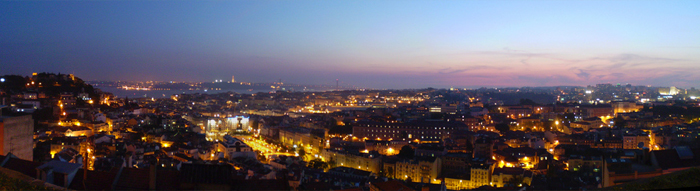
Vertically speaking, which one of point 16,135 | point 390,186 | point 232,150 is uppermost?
point 16,135

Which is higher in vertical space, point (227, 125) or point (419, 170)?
point (419, 170)

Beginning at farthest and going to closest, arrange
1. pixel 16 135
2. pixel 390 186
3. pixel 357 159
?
pixel 357 159 < pixel 390 186 < pixel 16 135

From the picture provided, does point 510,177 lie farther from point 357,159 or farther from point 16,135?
point 16,135

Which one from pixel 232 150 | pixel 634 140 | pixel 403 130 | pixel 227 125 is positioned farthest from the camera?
pixel 227 125

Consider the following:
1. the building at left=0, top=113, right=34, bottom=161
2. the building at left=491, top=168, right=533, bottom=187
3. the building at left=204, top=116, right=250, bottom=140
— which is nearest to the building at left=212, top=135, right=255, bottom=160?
the building at left=0, top=113, right=34, bottom=161

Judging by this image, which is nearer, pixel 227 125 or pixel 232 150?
pixel 232 150

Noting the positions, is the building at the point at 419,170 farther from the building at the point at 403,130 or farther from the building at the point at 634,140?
the building at the point at 634,140

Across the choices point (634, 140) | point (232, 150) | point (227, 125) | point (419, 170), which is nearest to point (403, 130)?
point (419, 170)

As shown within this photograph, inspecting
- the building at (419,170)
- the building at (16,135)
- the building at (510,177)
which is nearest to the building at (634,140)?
the building at (510,177)
